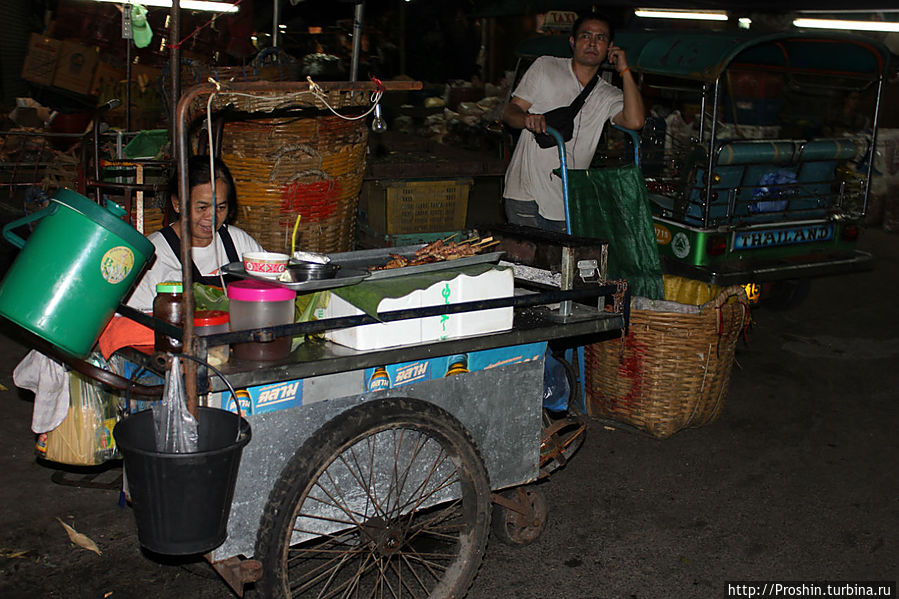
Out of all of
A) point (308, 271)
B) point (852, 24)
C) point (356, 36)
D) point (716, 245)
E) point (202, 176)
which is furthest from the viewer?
point (852, 24)

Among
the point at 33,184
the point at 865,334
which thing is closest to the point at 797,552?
the point at 865,334

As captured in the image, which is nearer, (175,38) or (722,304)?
(175,38)

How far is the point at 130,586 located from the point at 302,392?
1339 millimetres

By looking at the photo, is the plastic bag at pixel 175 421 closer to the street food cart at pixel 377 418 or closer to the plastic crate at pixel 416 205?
the street food cart at pixel 377 418

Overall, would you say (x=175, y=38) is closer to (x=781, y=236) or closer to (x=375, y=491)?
(x=375, y=491)

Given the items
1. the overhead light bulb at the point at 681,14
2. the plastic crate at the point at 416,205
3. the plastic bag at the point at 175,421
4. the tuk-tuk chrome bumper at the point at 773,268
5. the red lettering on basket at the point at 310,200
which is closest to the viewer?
the plastic bag at the point at 175,421

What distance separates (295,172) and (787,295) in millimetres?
4829

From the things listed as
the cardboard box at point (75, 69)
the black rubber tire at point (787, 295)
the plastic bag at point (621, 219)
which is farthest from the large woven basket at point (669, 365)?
the cardboard box at point (75, 69)

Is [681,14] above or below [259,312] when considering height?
above

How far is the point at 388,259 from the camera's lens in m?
3.35

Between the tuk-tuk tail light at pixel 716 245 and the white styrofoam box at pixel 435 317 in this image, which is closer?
the white styrofoam box at pixel 435 317

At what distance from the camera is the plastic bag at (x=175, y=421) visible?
7.75ft

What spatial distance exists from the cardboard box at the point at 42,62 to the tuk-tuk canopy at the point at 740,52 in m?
7.76

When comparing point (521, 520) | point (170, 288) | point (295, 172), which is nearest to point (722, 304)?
point (521, 520)
